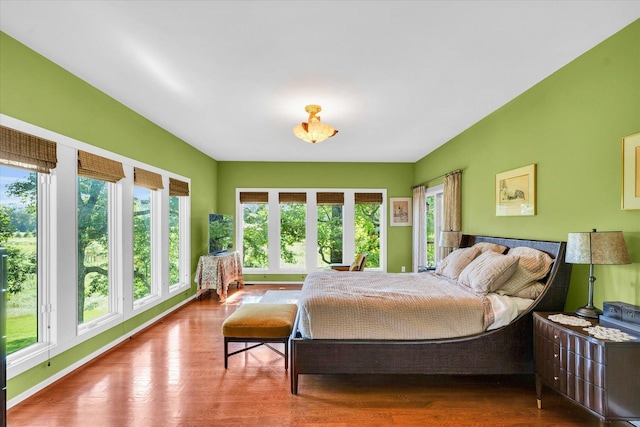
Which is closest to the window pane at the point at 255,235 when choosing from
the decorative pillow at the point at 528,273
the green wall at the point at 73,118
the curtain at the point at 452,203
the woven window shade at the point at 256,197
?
the woven window shade at the point at 256,197

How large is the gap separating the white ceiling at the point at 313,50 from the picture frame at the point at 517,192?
0.81m

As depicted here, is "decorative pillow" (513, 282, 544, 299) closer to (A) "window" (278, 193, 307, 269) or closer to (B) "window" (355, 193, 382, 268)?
(B) "window" (355, 193, 382, 268)

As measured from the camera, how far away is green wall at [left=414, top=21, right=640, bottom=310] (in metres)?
1.93

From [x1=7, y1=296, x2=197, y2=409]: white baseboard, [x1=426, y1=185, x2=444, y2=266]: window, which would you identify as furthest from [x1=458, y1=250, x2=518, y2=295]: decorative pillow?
[x1=7, y1=296, x2=197, y2=409]: white baseboard

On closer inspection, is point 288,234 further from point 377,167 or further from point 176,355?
point 176,355

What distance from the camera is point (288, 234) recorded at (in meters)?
6.20

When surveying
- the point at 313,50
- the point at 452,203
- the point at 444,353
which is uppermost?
the point at 313,50

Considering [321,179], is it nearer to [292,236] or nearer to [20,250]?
[292,236]

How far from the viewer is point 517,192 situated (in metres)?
2.98

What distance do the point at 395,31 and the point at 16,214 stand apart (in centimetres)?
312

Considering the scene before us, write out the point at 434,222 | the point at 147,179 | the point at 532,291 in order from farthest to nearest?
1. the point at 434,222
2. the point at 147,179
3. the point at 532,291

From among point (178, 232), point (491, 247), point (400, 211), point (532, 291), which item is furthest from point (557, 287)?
point (178, 232)

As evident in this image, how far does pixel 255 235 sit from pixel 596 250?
543 cm

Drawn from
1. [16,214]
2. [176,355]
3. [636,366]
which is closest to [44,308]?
[16,214]
